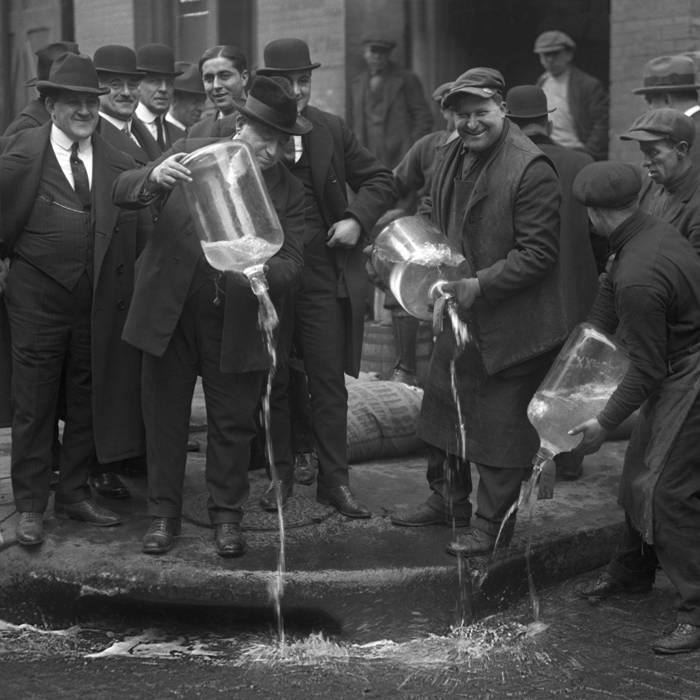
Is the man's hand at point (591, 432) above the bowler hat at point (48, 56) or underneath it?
underneath

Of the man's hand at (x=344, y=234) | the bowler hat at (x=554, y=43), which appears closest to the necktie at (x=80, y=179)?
the man's hand at (x=344, y=234)

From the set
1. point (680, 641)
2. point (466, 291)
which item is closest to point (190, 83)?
point (466, 291)

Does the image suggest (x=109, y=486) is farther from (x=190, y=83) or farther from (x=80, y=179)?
(x=190, y=83)

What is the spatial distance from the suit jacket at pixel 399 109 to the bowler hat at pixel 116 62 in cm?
375

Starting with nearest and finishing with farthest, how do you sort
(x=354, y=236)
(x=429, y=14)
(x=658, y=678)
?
(x=658, y=678) → (x=354, y=236) → (x=429, y=14)

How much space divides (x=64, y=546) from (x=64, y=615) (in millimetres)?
313

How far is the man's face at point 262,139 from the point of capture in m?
5.15

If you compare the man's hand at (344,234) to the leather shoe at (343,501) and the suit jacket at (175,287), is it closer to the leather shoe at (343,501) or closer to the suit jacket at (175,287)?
the suit jacket at (175,287)

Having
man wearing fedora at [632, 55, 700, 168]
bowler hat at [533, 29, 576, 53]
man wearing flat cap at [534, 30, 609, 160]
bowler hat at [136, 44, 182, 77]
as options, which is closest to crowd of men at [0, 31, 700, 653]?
man wearing fedora at [632, 55, 700, 168]

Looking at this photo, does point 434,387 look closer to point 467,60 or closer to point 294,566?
point 294,566

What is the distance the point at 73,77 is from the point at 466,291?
1836 mm

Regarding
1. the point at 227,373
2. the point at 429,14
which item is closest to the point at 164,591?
the point at 227,373

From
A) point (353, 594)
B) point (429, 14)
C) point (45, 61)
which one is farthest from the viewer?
point (429, 14)

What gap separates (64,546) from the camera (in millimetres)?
5312
